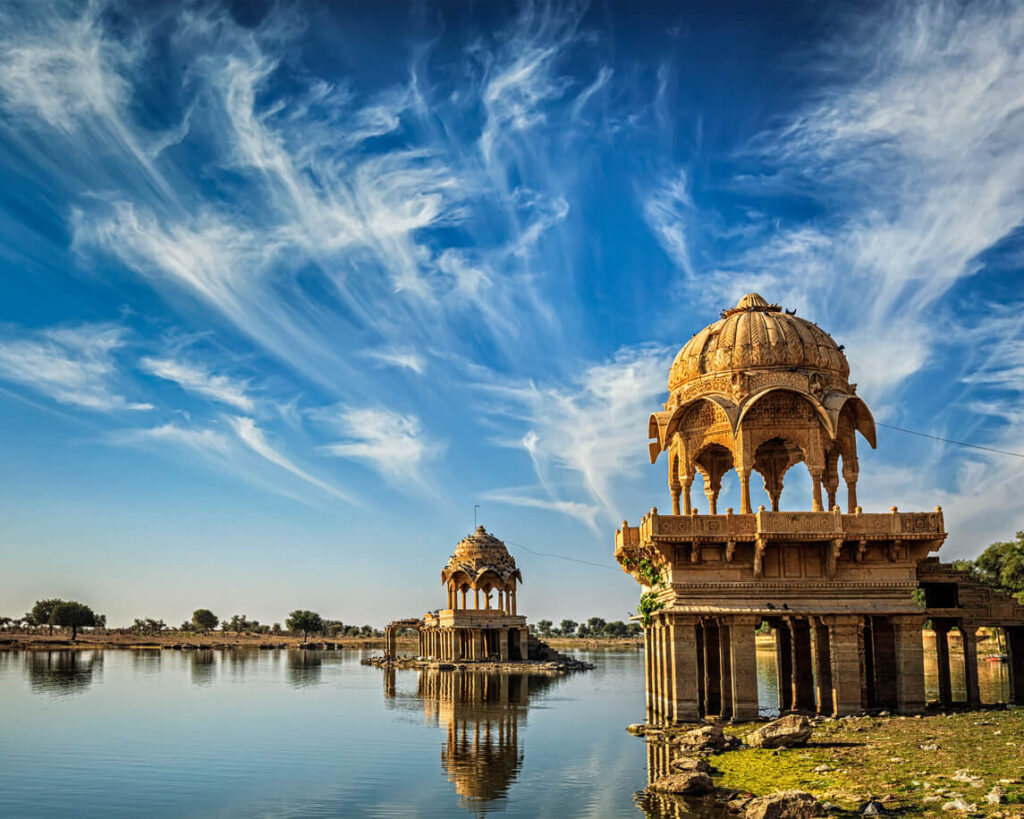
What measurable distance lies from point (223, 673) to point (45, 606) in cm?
9627

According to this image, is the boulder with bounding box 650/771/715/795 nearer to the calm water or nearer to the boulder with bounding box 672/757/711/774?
the boulder with bounding box 672/757/711/774

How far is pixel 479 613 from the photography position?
7788 cm

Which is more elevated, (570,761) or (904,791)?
(904,791)

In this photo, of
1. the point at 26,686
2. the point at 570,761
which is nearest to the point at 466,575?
the point at 26,686

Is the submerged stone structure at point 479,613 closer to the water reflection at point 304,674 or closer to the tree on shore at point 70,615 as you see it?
the water reflection at point 304,674

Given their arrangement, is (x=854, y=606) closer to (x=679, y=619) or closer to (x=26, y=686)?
(x=679, y=619)

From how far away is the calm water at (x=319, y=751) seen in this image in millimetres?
19234

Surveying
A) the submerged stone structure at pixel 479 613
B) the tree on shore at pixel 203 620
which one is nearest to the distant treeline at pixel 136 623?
the tree on shore at pixel 203 620

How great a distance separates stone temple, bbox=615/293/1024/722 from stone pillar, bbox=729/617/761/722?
0.12 feet

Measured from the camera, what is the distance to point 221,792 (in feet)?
68.1

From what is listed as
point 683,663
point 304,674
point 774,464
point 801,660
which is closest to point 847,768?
point 683,663

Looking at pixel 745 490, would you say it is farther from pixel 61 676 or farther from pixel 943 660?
pixel 61 676

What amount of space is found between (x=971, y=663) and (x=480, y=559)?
56122 millimetres

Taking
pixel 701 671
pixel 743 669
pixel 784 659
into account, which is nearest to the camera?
pixel 743 669
